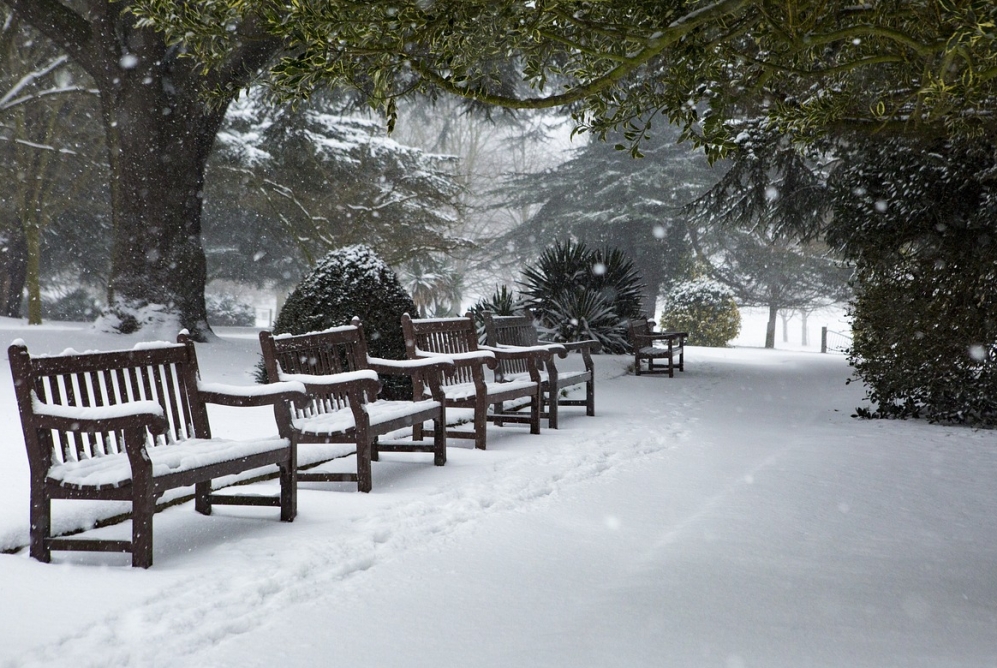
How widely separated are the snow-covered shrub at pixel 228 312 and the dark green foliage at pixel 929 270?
28.9 metres

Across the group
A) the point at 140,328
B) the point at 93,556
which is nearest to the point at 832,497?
the point at 93,556

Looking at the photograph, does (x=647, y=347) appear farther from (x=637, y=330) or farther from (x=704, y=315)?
(x=704, y=315)

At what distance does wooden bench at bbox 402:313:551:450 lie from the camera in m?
7.05

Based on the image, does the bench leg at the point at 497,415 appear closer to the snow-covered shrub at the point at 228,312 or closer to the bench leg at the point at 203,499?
the bench leg at the point at 203,499

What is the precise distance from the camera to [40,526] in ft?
12.7

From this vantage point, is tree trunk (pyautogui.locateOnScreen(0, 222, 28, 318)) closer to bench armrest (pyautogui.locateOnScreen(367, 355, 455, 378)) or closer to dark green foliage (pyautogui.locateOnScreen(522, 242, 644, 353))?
dark green foliage (pyautogui.locateOnScreen(522, 242, 644, 353))

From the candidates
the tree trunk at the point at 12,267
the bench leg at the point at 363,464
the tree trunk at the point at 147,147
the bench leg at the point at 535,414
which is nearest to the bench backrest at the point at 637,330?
the bench leg at the point at 535,414

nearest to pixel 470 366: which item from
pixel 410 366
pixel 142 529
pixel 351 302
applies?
pixel 410 366

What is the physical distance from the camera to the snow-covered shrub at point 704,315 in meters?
29.4

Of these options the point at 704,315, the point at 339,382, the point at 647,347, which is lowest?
the point at 647,347

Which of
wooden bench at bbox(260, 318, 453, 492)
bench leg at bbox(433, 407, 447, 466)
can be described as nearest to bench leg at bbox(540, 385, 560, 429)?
wooden bench at bbox(260, 318, 453, 492)

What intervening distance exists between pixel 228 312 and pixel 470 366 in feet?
101

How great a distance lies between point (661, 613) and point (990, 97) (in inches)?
218

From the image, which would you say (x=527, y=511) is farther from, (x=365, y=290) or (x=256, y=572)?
(x=365, y=290)
